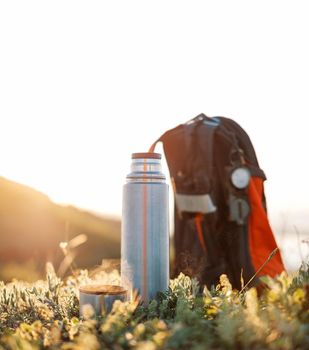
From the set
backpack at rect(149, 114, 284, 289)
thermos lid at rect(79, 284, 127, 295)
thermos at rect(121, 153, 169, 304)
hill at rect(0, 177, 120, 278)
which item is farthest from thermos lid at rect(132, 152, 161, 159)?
hill at rect(0, 177, 120, 278)

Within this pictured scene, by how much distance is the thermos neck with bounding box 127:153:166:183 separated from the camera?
3980 mm

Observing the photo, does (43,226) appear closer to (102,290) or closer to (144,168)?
(144,168)

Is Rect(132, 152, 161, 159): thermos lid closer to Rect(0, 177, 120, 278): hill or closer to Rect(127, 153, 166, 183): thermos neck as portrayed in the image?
Rect(127, 153, 166, 183): thermos neck

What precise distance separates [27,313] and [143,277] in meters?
0.86

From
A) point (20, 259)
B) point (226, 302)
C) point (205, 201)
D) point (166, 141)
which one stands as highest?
point (166, 141)

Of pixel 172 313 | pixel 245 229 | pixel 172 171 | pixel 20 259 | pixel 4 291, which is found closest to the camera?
pixel 172 313

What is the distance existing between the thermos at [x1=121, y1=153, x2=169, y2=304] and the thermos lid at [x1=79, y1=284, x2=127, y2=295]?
0.90 ft

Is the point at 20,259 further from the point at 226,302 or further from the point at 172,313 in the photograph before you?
the point at 226,302

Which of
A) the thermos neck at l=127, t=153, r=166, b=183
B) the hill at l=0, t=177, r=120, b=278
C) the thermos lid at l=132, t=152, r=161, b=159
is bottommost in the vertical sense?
the hill at l=0, t=177, r=120, b=278

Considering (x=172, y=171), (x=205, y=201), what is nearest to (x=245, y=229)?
(x=205, y=201)

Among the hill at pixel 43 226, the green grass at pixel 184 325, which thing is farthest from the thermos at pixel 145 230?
the hill at pixel 43 226

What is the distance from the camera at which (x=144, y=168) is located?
3986 mm

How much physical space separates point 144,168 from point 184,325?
4.66 ft

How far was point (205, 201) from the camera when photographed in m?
6.45
